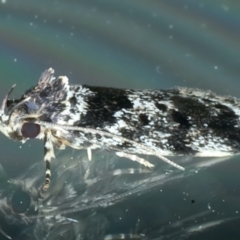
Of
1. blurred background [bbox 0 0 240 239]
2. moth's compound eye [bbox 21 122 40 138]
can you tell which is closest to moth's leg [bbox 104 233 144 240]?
moth's compound eye [bbox 21 122 40 138]

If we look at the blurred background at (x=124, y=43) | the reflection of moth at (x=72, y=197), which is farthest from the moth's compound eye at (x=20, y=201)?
the blurred background at (x=124, y=43)

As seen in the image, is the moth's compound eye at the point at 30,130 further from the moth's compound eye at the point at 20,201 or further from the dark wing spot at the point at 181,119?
the dark wing spot at the point at 181,119

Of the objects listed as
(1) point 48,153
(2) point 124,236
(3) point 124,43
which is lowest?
(2) point 124,236

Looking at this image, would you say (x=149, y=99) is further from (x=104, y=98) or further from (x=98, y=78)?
(x=98, y=78)

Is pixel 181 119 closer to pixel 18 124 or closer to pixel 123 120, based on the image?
pixel 123 120

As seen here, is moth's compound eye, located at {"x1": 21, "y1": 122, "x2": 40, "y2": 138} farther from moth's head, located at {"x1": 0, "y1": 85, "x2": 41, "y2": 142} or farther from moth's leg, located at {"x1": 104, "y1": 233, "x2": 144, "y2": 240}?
moth's leg, located at {"x1": 104, "y1": 233, "x2": 144, "y2": 240}

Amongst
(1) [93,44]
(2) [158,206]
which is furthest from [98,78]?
(2) [158,206]

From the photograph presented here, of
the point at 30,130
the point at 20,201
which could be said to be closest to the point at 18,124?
the point at 30,130
